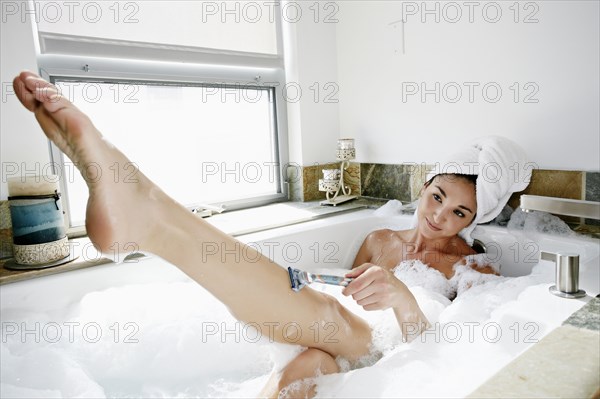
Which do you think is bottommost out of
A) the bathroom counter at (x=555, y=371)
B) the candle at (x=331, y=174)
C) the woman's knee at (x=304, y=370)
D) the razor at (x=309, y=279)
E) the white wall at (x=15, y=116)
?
the woman's knee at (x=304, y=370)

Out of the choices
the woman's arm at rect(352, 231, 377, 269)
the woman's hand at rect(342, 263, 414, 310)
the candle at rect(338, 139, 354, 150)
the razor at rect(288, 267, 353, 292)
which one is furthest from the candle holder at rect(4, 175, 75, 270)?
the candle at rect(338, 139, 354, 150)

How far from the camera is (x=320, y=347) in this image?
108cm

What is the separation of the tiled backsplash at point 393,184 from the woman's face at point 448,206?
29cm

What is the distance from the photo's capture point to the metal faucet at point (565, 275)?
95cm

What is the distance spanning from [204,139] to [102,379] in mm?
1167

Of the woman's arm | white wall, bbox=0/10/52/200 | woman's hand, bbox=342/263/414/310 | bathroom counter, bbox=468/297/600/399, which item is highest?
white wall, bbox=0/10/52/200

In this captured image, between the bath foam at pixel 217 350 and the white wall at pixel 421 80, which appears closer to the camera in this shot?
the bath foam at pixel 217 350

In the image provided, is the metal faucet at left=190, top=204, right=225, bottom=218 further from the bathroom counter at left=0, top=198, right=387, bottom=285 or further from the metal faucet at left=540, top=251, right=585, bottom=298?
the metal faucet at left=540, top=251, right=585, bottom=298

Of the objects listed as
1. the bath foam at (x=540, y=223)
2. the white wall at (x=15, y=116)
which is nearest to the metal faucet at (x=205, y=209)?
the white wall at (x=15, y=116)

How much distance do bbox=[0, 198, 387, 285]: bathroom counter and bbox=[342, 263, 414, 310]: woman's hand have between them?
0.74 metres

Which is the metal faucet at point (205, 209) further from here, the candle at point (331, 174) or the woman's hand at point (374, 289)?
the woman's hand at point (374, 289)

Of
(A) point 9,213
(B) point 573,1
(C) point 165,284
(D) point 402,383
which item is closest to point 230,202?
(C) point 165,284

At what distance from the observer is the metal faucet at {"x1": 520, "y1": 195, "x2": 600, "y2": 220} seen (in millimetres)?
816

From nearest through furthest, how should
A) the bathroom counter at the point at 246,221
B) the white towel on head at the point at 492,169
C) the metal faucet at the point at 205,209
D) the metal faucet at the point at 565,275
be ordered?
the metal faucet at the point at 565,275
the bathroom counter at the point at 246,221
the white towel on head at the point at 492,169
the metal faucet at the point at 205,209
